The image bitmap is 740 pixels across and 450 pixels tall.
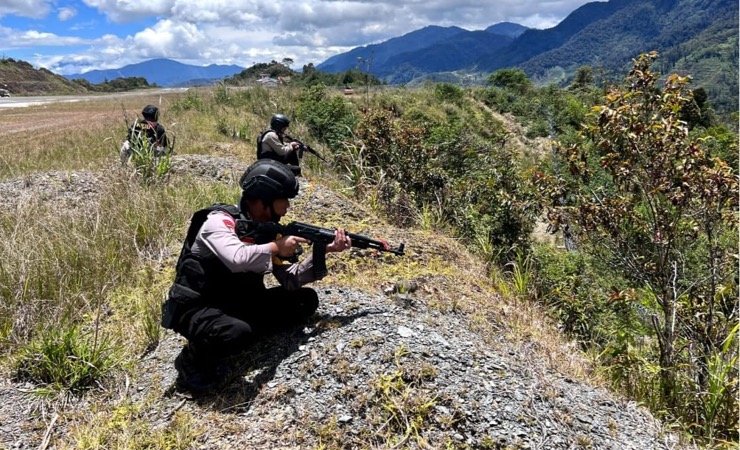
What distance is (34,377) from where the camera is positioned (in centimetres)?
292

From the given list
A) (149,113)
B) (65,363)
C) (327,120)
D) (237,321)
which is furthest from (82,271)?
(327,120)

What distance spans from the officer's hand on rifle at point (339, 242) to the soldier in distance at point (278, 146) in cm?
464

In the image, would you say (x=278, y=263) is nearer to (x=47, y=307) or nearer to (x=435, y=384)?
(x=435, y=384)

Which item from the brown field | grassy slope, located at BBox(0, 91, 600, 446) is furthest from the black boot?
the brown field

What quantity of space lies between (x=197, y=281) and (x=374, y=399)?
3.65 ft

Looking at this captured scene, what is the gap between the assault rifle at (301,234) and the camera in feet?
8.96

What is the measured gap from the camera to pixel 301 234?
281cm

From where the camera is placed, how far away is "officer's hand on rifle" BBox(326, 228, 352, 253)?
112 inches

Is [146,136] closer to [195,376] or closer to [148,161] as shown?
[148,161]

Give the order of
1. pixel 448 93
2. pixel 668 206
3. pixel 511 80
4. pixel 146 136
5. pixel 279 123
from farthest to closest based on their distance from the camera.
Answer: pixel 511 80, pixel 448 93, pixel 279 123, pixel 146 136, pixel 668 206

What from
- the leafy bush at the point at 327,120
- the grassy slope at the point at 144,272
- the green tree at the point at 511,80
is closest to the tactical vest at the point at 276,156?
the grassy slope at the point at 144,272

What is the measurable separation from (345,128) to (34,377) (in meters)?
8.29

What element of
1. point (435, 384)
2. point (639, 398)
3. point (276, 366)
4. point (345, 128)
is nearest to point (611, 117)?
point (639, 398)

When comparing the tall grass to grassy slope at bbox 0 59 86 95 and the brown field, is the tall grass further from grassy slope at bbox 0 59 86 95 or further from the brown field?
grassy slope at bbox 0 59 86 95
